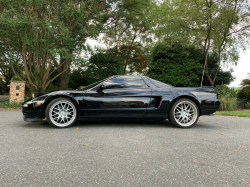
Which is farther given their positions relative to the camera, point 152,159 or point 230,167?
point 152,159

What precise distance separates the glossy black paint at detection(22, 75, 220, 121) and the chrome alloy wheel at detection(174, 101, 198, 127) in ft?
0.55

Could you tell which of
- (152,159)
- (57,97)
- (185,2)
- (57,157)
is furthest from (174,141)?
(185,2)

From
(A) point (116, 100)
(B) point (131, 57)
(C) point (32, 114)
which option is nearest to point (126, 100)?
(A) point (116, 100)

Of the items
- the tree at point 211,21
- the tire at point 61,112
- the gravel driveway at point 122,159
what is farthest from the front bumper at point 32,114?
the tree at point 211,21

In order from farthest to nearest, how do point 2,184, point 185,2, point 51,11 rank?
point 185,2 → point 51,11 → point 2,184

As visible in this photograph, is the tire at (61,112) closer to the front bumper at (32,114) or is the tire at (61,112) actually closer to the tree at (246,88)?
the front bumper at (32,114)

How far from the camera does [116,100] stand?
487 cm

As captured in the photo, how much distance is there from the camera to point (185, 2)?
1518 cm

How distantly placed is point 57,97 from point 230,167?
3.87 metres

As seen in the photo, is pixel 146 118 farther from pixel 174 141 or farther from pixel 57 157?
pixel 57 157

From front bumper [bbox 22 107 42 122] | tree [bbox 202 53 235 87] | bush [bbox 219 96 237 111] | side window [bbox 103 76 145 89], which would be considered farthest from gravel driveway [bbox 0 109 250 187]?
tree [bbox 202 53 235 87]

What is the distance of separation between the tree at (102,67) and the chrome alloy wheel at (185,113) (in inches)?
440

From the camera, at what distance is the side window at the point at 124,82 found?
16.5 ft

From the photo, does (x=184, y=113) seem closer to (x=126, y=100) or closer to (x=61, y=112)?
(x=126, y=100)
